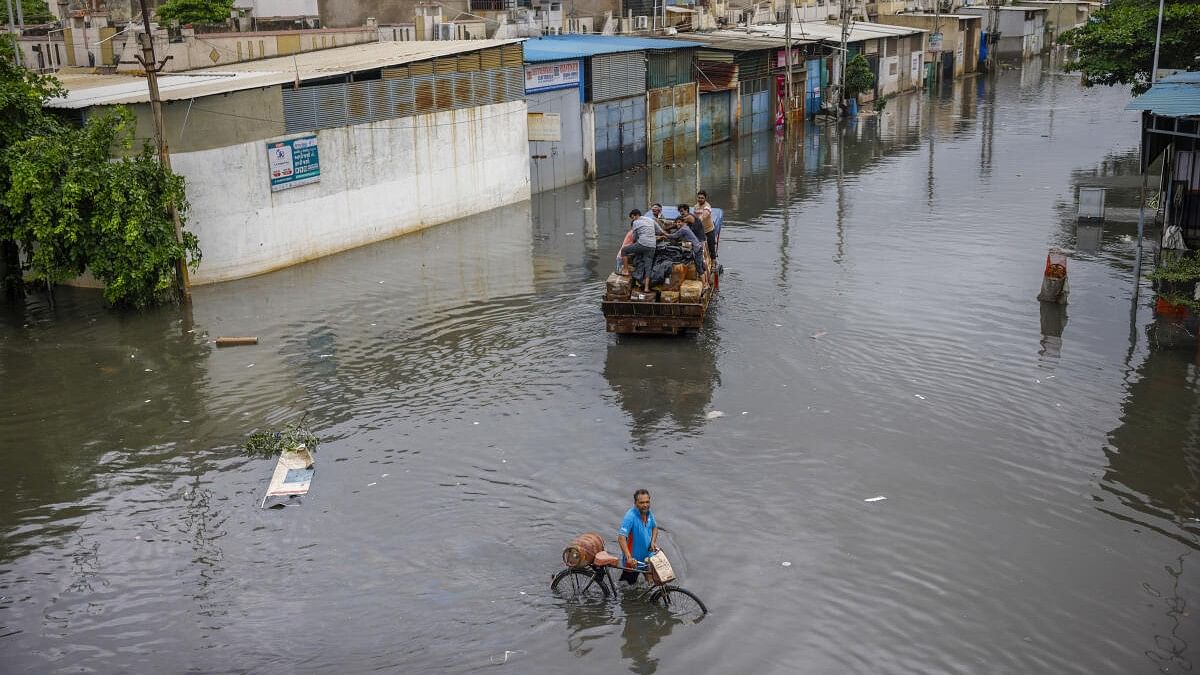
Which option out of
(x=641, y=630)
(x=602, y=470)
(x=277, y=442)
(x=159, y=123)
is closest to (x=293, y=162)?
(x=159, y=123)

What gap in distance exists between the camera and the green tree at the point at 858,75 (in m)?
51.1

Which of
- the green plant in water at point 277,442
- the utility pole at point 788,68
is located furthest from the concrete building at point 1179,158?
the utility pole at point 788,68

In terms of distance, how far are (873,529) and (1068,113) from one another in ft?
146

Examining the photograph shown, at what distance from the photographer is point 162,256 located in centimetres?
1958

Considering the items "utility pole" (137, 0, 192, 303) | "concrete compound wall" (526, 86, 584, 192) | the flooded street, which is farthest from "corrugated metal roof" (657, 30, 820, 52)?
"utility pole" (137, 0, 192, 303)

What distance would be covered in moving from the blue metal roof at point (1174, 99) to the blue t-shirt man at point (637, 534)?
477 inches

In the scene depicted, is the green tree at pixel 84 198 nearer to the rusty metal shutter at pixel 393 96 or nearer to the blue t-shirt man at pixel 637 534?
the rusty metal shutter at pixel 393 96

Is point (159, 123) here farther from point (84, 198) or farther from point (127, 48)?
point (127, 48)

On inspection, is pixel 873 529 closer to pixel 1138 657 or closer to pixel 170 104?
pixel 1138 657

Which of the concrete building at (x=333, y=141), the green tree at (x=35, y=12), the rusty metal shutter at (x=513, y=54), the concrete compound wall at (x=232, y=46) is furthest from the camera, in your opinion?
the green tree at (x=35, y=12)

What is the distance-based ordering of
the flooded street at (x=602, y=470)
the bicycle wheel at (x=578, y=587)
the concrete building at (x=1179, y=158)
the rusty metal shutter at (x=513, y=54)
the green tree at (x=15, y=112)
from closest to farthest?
the flooded street at (x=602, y=470) < the bicycle wheel at (x=578, y=587) < the green tree at (x=15, y=112) < the concrete building at (x=1179, y=158) < the rusty metal shutter at (x=513, y=54)

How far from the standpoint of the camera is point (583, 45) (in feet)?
119

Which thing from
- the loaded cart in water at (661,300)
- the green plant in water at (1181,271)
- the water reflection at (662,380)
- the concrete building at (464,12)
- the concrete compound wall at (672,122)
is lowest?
the water reflection at (662,380)

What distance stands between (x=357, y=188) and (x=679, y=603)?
1714 cm
